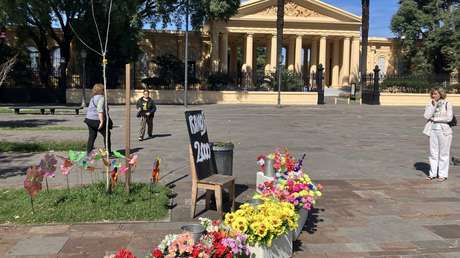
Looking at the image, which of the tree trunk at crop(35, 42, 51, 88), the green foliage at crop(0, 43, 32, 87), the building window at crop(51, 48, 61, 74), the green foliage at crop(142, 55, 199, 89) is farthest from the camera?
the green foliage at crop(142, 55, 199, 89)

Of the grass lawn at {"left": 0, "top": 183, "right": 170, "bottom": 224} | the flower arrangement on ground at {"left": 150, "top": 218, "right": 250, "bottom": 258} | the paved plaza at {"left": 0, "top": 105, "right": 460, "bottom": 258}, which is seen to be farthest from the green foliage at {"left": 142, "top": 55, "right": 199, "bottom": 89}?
the flower arrangement on ground at {"left": 150, "top": 218, "right": 250, "bottom": 258}

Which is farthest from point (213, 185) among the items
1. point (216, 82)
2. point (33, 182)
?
point (216, 82)

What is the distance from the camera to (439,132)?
354 inches

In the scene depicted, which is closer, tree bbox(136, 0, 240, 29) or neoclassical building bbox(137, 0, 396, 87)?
tree bbox(136, 0, 240, 29)

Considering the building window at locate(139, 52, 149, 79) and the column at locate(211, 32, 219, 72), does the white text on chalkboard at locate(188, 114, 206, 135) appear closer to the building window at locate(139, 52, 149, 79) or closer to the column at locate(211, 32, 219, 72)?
the building window at locate(139, 52, 149, 79)

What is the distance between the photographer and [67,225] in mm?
5969

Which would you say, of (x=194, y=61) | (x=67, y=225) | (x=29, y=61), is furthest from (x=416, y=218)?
(x=194, y=61)

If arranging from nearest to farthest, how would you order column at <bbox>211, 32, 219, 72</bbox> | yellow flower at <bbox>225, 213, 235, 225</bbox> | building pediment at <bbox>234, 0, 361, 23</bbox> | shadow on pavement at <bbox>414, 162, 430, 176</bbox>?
yellow flower at <bbox>225, 213, 235, 225</bbox> < shadow on pavement at <bbox>414, 162, 430, 176</bbox> < column at <bbox>211, 32, 219, 72</bbox> < building pediment at <bbox>234, 0, 361, 23</bbox>

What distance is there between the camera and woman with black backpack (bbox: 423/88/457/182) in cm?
895

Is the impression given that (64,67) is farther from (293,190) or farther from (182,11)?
(293,190)

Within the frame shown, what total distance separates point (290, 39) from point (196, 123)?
170 ft

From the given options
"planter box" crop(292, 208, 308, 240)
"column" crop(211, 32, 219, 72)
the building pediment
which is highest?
the building pediment

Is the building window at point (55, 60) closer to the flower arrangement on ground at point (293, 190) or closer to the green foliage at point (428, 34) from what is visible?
the green foliage at point (428, 34)

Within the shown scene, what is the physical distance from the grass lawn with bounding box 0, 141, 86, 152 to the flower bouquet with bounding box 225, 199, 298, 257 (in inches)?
324
